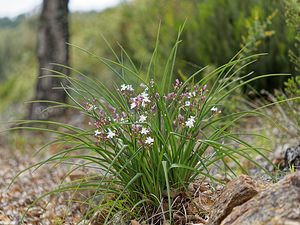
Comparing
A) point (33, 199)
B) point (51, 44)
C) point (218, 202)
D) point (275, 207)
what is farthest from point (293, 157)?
point (51, 44)

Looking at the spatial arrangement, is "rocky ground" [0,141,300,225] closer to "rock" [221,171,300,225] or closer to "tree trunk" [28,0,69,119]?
"rock" [221,171,300,225]

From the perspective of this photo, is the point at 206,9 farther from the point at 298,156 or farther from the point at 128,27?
the point at 128,27

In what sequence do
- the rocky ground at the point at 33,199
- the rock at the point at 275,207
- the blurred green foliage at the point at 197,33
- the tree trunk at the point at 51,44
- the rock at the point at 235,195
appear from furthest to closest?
the tree trunk at the point at 51,44, the blurred green foliage at the point at 197,33, the rocky ground at the point at 33,199, the rock at the point at 235,195, the rock at the point at 275,207

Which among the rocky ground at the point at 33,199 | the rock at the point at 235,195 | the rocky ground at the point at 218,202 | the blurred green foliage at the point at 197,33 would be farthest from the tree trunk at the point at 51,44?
the rock at the point at 235,195

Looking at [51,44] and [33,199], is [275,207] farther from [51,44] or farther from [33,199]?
[51,44]

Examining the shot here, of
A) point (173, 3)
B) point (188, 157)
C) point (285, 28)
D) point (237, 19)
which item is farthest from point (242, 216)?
point (173, 3)

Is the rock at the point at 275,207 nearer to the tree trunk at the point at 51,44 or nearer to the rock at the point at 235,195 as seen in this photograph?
the rock at the point at 235,195
